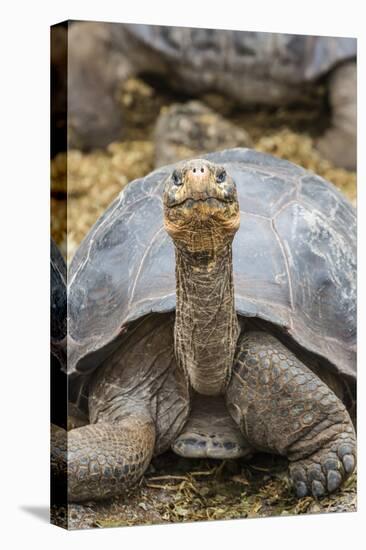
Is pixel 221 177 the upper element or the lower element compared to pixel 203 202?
upper

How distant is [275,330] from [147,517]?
1046 millimetres

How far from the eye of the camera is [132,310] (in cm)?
566

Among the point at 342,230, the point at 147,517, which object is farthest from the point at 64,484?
the point at 342,230

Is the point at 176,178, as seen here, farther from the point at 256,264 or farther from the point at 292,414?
the point at 292,414

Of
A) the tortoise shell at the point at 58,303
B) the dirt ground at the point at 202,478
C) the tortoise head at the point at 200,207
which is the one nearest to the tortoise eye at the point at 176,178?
the tortoise head at the point at 200,207

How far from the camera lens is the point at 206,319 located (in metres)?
5.20

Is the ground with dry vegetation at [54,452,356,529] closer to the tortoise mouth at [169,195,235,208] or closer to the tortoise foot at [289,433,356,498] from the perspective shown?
the tortoise foot at [289,433,356,498]

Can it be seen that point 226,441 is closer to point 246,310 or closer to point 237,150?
point 246,310

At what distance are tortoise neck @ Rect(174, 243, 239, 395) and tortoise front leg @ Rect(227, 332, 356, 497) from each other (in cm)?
12

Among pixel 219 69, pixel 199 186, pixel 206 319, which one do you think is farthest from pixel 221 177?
pixel 219 69

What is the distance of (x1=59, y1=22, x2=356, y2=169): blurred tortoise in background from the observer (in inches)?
237

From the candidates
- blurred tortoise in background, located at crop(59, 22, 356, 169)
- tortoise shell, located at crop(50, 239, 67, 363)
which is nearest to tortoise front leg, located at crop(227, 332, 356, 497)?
tortoise shell, located at crop(50, 239, 67, 363)

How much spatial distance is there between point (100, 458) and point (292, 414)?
3.03 feet

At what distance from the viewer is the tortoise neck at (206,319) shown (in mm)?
5020
